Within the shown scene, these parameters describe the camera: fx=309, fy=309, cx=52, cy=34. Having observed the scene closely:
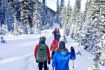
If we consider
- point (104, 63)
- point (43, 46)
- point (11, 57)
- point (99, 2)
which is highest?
point (99, 2)

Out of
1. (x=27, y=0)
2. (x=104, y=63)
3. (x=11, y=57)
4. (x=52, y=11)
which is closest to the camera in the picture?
(x=11, y=57)

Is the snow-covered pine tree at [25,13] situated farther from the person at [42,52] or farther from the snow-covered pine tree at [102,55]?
the person at [42,52]

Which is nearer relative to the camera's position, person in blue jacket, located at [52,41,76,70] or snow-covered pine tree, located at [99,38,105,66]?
person in blue jacket, located at [52,41,76,70]

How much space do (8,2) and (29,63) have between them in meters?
67.8

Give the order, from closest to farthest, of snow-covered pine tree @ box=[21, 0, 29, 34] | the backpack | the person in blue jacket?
the person in blue jacket → the backpack → snow-covered pine tree @ box=[21, 0, 29, 34]

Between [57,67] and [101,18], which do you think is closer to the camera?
[57,67]

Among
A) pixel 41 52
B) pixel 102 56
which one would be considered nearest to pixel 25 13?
pixel 102 56

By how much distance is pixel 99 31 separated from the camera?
36.8 metres

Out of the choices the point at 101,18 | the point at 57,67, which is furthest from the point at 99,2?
the point at 57,67

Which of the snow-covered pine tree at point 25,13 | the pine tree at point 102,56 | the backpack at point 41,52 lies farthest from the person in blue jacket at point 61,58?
the snow-covered pine tree at point 25,13

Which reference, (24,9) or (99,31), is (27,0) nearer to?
(24,9)

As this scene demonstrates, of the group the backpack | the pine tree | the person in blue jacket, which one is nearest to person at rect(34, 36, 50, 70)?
the backpack

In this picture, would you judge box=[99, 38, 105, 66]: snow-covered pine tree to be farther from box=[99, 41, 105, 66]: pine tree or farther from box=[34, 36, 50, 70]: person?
box=[34, 36, 50, 70]: person

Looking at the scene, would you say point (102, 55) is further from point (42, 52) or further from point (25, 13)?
point (25, 13)
